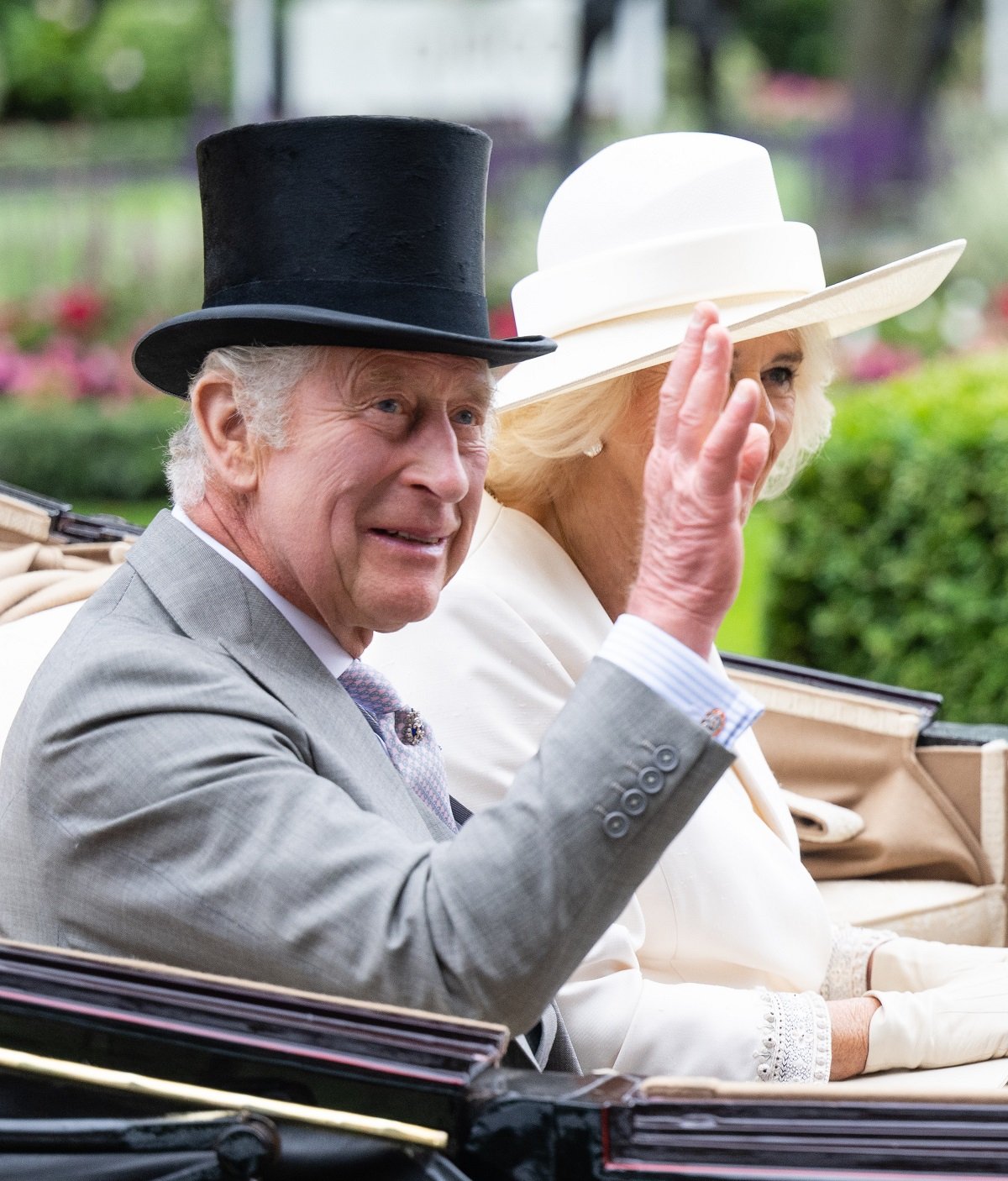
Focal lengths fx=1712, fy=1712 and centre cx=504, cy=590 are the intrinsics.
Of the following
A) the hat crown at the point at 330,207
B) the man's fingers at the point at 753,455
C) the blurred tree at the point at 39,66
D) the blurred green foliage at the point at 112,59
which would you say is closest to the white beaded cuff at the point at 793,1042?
the man's fingers at the point at 753,455

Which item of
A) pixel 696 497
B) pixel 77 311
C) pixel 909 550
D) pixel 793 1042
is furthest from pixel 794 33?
pixel 696 497

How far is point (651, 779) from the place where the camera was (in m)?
1.57

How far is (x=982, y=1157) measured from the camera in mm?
1441

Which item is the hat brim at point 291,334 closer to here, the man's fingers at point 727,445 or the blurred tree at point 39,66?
the man's fingers at point 727,445

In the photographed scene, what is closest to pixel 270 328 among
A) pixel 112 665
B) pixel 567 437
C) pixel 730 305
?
pixel 112 665

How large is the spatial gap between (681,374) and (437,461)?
0.35 m

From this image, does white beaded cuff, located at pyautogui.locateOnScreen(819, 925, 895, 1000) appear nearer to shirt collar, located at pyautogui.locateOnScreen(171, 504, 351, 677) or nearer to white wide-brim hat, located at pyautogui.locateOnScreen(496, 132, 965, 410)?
white wide-brim hat, located at pyautogui.locateOnScreen(496, 132, 965, 410)

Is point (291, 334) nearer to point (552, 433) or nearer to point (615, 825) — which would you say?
point (615, 825)

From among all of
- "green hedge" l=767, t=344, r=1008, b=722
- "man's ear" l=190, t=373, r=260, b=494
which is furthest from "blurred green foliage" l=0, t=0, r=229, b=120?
"man's ear" l=190, t=373, r=260, b=494

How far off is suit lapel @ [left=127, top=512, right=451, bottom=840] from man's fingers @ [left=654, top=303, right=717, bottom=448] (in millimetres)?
485

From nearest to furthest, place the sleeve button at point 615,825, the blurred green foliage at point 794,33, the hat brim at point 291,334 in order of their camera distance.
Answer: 1. the sleeve button at point 615,825
2. the hat brim at point 291,334
3. the blurred green foliage at point 794,33

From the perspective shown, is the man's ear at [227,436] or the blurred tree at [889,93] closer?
the man's ear at [227,436]

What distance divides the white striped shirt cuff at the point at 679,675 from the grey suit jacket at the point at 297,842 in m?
0.01

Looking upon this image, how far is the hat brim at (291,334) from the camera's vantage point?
5.87 feet
